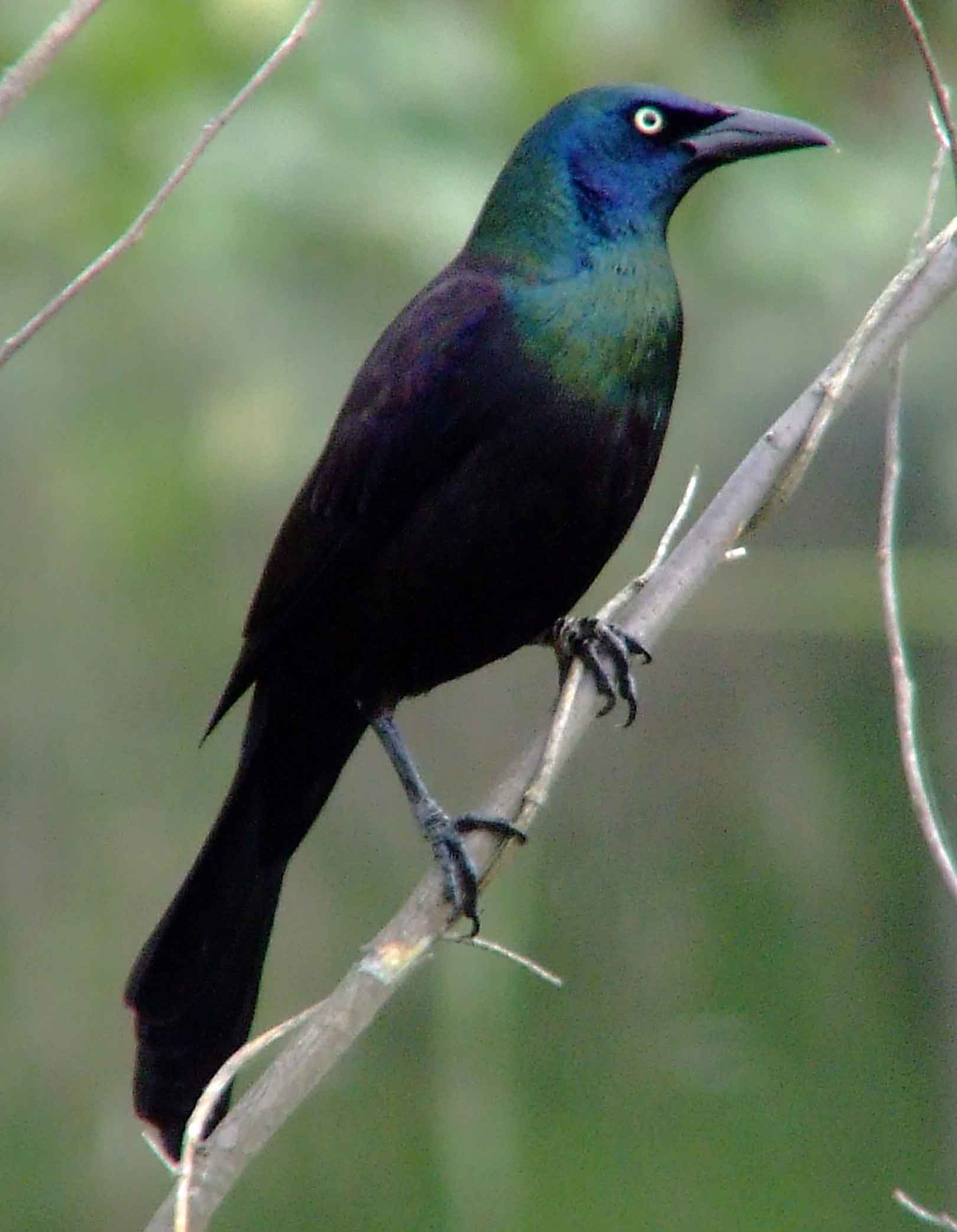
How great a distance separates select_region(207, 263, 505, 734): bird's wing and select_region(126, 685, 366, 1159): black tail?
0.17m

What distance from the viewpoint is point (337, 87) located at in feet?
11.6

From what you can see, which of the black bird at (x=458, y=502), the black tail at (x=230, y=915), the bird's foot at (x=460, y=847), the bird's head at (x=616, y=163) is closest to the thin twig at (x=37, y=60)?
the bird's foot at (x=460, y=847)

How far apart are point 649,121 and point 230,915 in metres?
1.32

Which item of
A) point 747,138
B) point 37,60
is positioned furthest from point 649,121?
point 37,60

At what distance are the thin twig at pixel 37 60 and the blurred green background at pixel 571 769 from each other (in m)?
1.99

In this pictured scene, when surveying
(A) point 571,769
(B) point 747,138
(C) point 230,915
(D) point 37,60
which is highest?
(D) point 37,60

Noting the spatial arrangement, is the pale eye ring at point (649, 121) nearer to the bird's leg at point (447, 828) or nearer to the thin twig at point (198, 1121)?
the bird's leg at point (447, 828)

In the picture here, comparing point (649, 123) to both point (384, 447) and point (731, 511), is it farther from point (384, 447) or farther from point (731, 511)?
point (731, 511)

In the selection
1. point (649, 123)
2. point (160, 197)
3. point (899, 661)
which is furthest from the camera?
point (649, 123)

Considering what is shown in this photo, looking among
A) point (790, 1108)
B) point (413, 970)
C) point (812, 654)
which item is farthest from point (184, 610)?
point (413, 970)

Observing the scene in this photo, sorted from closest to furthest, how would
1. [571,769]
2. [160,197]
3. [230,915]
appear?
[160,197], [230,915], [571,769]

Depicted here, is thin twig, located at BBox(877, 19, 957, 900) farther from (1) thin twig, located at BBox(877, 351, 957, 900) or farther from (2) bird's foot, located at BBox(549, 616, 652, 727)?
(2) bird's foot, located at BBox(549, 616, 652, 727)

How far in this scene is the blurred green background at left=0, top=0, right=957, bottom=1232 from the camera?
152 inches

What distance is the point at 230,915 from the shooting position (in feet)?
10.6
